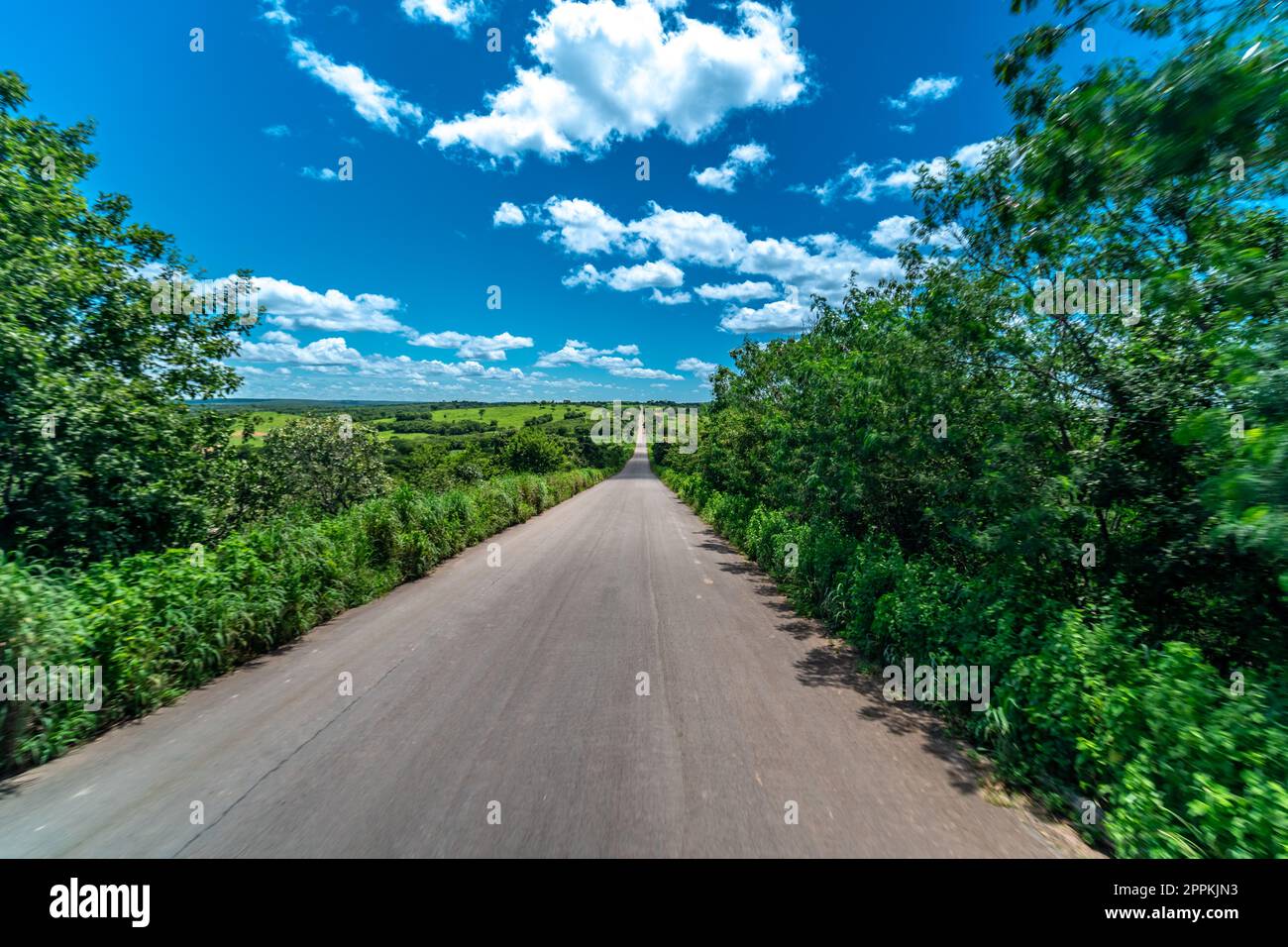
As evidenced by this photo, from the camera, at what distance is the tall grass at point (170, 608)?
3.85 m

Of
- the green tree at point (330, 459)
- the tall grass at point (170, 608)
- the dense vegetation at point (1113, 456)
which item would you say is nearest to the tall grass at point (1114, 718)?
the dense vegetation at point (1113, 456)

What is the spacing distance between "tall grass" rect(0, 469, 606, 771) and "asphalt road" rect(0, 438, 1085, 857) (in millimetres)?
280

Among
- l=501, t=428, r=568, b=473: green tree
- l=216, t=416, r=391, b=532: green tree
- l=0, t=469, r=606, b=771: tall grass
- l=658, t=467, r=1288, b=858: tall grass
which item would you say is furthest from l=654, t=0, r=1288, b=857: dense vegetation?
l=501, t=428, r=568, b=473: green tree

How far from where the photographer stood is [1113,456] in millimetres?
4715

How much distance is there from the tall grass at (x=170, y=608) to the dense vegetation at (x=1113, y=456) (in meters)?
7.89

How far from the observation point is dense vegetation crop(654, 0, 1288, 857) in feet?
9.20

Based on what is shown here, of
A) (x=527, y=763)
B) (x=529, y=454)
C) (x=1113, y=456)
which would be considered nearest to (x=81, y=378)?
(x=527, y=763)

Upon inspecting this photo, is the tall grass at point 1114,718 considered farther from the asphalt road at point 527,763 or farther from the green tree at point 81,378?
the green tree at point 81,378

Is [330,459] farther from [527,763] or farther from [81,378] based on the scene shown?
[527,763]

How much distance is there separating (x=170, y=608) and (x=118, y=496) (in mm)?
2033
